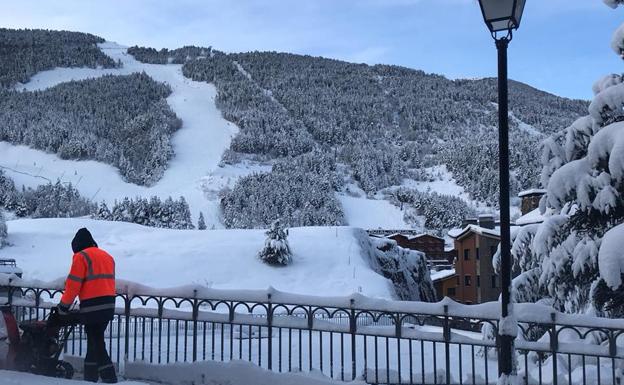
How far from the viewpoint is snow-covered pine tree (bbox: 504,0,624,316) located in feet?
20.9

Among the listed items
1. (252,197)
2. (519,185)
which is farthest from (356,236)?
(519,185)

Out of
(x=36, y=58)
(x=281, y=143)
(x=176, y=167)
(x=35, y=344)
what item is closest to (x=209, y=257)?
(x=35, y=344)

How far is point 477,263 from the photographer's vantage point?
161 ft

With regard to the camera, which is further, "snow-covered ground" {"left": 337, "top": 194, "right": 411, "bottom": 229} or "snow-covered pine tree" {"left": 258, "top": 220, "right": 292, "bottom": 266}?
"snow-covered ground" {"left": 337, "top": 194, "right": 411, "bottom": 229}

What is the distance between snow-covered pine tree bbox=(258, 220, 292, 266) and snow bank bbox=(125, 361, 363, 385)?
81.0ft

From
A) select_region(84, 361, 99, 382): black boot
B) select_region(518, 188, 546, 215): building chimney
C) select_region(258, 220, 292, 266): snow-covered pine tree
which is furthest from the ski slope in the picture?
select_region(84, 361, 99, 382): black boot

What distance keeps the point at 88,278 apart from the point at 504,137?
4.62 metres

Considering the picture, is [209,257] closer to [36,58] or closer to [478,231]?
[478,231]

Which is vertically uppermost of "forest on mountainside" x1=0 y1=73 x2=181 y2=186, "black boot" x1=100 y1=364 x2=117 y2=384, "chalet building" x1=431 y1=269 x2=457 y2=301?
"forest on mountainside" x1=0 y1=73 x2=181 y2=186

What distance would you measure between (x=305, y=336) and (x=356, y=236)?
22146 mm

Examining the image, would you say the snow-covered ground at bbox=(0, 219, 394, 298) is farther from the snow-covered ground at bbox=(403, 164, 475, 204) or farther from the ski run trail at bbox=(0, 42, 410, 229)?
the snow-covered ground at bbox=(403, 164, 475, 204)

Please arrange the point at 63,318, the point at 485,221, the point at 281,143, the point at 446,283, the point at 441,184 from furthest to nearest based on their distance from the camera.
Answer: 1. the point at 281,143
2. the point at 441,184
3. the point at 446,283
4. the point at 485,221
5. the point at 63,318

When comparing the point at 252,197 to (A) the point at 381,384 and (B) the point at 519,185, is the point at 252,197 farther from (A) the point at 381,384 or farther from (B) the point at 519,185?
(A) the point at 381,384

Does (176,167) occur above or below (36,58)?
below
